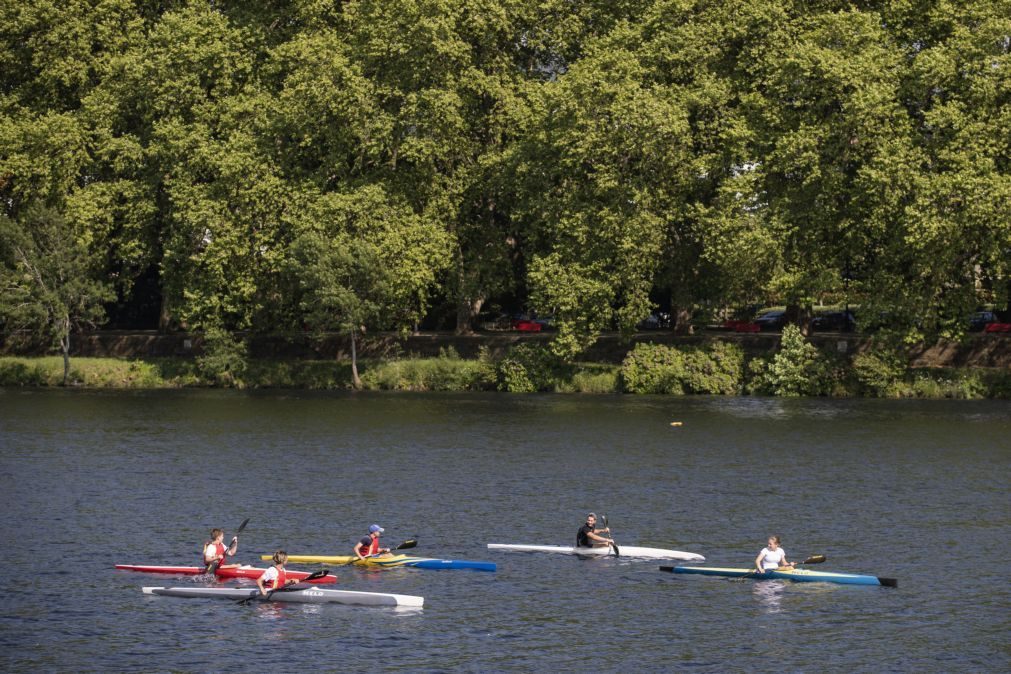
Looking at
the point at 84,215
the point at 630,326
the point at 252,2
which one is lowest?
the point at 630,326

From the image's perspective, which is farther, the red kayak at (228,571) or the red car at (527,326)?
the red car at (527,326)

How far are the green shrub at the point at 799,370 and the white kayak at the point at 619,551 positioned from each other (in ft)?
162

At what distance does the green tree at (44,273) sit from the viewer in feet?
360

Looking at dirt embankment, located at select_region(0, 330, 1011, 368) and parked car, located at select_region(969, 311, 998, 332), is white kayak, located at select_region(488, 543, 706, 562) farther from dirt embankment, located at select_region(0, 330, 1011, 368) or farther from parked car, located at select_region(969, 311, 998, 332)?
parked car, located at select_region(969, 311, 998, 332)

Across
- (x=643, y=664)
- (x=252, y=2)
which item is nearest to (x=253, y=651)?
(x=643, y=664)

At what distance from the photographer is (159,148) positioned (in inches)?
4358

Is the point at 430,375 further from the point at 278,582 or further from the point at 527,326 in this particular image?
the point at 278,582

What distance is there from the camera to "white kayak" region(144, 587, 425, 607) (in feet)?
148

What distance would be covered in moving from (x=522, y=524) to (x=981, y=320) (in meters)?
63.4

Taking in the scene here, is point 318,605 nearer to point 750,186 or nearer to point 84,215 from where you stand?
point 750,186

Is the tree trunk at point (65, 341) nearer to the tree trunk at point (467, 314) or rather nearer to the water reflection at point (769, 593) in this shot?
the tree trunk at point (467, 314)

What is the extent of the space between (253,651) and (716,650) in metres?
12.0

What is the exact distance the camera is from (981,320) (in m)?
112

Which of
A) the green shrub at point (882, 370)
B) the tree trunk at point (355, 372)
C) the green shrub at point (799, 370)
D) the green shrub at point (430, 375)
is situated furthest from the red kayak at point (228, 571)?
the tree trunk at point (355, 372)
